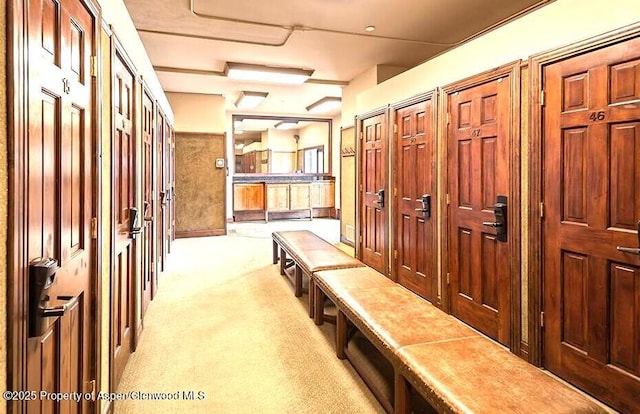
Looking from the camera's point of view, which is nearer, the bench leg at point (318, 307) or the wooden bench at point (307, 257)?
the bench leg at point (318, 307)

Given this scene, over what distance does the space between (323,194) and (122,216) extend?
8432mm

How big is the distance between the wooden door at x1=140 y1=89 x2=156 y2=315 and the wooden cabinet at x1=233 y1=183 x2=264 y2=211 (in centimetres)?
593

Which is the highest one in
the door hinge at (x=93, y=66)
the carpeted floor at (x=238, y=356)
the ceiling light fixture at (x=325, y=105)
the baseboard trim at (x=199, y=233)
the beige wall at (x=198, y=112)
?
the ceiling light fixture at (x=325, y=105)

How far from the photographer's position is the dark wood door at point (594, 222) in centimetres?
202

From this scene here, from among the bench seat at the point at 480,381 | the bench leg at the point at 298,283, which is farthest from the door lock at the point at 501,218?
the bench leg at the point at 298,283

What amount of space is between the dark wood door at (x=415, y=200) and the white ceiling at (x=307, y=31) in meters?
1.09

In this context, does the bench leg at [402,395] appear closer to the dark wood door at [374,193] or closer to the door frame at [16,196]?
the door frame at [16,196]

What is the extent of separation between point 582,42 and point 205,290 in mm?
3950

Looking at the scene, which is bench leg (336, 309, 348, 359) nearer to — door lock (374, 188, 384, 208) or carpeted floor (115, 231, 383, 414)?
carpeted floor (115, 231, 383, 414)

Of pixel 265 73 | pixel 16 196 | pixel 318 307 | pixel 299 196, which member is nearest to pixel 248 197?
pixel 299 196

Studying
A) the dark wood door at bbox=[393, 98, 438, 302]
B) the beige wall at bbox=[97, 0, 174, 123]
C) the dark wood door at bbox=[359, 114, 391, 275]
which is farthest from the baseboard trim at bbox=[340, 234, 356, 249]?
the beige wall at bbox=[97, 0, 174, 123]

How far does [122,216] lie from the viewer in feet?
8.02

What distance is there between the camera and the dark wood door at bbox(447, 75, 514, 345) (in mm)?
2826

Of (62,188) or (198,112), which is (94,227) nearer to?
(62,188)
